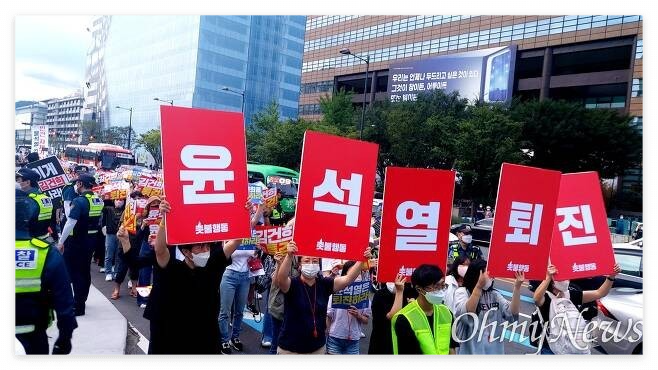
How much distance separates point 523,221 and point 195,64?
65909 millimetres

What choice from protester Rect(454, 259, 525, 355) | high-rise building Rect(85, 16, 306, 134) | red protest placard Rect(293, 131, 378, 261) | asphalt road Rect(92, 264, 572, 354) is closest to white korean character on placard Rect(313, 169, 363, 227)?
red protest placard Rect(293, 131, 378, 261)

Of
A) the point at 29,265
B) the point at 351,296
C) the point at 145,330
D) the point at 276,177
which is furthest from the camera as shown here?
the point at 276,177

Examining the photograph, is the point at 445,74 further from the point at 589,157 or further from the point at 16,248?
the point at 16,248

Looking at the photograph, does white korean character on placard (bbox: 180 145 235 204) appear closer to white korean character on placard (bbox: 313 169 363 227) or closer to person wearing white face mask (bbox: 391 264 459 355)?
white korean character on placard (bbox: 313 169 363 227)

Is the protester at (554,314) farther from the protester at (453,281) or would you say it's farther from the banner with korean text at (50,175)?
the banner with korean text at (50,175)

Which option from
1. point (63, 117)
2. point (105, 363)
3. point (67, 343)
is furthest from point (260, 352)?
point (63, 117)

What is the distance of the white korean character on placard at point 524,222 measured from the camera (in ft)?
15.5

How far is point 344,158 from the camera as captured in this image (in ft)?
15.1

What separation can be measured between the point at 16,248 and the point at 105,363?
5.87 feet

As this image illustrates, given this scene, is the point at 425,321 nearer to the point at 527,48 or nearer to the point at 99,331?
the point at 99,331

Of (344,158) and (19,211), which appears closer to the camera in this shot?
(19,211)

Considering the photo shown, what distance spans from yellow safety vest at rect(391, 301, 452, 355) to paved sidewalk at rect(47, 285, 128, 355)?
3322 mm

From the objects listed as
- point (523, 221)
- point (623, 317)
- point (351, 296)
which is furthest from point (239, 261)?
point (623, 317)

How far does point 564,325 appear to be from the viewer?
4547 millimetres
